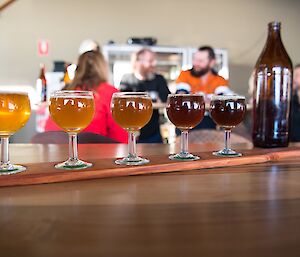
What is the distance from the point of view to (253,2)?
5.52m

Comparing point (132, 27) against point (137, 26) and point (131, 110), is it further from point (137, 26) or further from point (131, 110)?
point (131, 110)

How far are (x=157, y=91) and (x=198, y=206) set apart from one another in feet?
10.2

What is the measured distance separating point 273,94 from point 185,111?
29cm

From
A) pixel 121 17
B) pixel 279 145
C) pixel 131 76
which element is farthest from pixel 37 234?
pixel 121 17

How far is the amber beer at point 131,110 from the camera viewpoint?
85 cm

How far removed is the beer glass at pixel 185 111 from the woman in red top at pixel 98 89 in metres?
0.80

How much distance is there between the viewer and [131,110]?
0.85m

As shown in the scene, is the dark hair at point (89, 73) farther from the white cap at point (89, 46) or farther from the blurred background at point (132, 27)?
the blurred background at point (132, 27)

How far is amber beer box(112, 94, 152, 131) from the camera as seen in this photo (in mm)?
849

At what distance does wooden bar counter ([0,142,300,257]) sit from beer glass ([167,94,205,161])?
0.19 m

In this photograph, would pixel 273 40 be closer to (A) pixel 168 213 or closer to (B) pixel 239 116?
(B) pixel 239 116

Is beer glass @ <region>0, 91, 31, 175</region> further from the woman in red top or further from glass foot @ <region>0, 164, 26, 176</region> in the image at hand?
the woman in red top

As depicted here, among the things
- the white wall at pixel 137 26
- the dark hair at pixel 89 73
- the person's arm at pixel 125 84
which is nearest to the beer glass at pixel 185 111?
the dark hair at pixel 89 73

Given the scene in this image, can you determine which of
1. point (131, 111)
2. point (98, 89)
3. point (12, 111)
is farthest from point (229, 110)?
point (98, 89)
